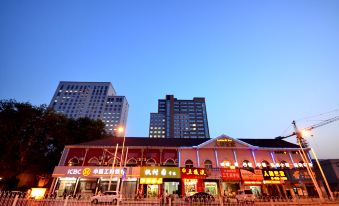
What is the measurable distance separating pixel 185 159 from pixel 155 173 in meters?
5.21

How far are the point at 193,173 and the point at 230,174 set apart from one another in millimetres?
5394

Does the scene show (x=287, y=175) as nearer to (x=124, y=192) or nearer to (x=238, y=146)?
(x=238, y=146)

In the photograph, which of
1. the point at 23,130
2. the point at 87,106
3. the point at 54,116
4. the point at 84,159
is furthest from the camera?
the point at 87,106

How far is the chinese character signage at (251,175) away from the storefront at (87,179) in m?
15.2

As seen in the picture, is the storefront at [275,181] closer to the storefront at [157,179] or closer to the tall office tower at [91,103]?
the storefront at [157,179]

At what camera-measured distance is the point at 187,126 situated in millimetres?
126875

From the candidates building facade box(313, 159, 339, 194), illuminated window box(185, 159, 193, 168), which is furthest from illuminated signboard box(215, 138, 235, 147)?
building facade box(313, 159, 339, 194)

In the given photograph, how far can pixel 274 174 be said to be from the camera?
88.4ft

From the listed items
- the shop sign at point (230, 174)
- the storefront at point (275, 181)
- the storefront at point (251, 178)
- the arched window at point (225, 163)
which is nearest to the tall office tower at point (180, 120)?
the arched window at point (225, 163)

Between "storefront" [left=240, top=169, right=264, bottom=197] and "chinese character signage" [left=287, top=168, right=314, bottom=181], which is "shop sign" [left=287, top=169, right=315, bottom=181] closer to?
"chinese character signage" [left=287, top=168, right=314, bottom=181]

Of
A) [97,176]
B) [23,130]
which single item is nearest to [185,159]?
[97,176]

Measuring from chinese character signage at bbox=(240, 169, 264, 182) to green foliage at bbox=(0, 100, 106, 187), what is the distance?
1290 inches

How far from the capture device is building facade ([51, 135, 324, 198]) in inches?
1033

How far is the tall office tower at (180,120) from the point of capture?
125250 millimetres
